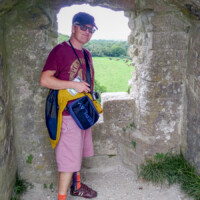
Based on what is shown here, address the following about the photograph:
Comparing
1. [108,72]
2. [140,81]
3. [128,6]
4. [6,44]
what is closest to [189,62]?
[140,81]

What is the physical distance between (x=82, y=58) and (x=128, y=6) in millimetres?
892

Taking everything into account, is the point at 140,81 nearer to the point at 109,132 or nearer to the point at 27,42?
the point at 109,132

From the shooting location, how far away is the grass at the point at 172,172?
9.07 feet

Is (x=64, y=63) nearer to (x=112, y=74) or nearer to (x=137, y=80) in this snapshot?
(x=137, y=80)

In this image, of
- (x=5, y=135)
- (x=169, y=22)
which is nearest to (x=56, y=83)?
(x=5, y=135)

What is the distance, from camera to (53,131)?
2418 mm

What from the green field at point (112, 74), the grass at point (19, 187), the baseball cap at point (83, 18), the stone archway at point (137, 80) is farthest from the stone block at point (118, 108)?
the green field at point (112, 74)

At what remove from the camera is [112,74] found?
6.75 metres

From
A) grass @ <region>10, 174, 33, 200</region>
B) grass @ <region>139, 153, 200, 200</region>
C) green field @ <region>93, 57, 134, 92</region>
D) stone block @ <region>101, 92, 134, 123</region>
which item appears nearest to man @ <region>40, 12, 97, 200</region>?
grass @ <region>10, 174, 33, 200</region>

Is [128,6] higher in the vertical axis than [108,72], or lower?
higher

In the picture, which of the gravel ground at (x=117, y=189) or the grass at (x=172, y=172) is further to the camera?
the gravel ground at (x=117, y=189)

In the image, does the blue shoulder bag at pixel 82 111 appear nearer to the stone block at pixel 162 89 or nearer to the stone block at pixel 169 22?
the stone block at pixel 162 89

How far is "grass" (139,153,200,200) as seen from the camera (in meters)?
2.76

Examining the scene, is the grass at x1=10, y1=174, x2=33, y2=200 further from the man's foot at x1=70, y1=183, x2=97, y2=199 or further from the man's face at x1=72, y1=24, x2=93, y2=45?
the man's face at x1=72, y1=24, x2=93, y2=45
